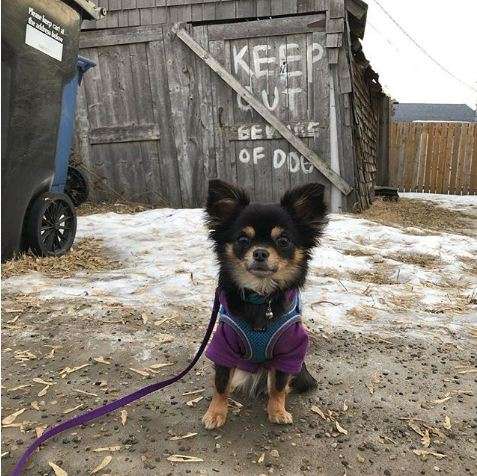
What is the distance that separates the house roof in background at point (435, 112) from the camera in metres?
41.6

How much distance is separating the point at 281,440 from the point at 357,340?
131 cm

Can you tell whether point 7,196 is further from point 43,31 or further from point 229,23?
point 229,23

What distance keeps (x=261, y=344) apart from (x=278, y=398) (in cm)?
30

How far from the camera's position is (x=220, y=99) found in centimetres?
848

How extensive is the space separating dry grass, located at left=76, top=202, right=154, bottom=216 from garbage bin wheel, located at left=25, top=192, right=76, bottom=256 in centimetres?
300

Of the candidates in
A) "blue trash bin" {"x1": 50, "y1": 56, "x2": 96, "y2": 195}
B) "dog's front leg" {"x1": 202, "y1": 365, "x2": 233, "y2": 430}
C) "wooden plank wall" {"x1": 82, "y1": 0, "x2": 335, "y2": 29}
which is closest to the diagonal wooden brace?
"wooden plank wall" {"x1": 82, "y1": 0, "x2": 335, "y2": 29}

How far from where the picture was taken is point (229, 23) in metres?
8.27

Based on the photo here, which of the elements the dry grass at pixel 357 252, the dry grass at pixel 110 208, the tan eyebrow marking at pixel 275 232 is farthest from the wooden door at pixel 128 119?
the tan eyebrow marking at pixel 275 232

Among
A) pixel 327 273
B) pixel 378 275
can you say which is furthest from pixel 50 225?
pixel 378 275

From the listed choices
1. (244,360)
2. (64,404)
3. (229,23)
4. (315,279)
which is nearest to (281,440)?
(244,360)

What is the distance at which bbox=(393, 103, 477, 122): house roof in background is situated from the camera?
41594 mm

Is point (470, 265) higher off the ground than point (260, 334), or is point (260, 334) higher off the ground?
point (260, 334)

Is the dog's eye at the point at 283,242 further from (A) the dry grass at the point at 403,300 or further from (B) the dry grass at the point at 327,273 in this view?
(B) the dry grass at the point at 327,273

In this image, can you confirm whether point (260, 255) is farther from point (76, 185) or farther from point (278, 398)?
point (76, 185)
